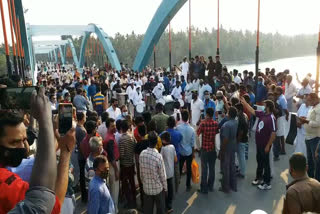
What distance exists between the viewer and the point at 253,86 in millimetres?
9867

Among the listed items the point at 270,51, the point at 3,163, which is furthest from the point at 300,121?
the point at 270,51

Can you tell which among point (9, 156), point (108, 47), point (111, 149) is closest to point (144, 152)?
point (111, 149)

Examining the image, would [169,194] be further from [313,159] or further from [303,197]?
[313,159]

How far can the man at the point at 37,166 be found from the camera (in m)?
0.99

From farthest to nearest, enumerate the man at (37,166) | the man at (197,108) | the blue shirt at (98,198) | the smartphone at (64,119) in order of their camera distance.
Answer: the man at (197,108)
the blue shirt at (98,198)
the smartphone at (64,119)
the man at (37,166)

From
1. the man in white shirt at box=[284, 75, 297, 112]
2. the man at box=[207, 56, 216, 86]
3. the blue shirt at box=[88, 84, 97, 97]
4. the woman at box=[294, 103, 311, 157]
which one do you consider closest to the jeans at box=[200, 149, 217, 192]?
the woman at box=[294, 103, 311, 157]

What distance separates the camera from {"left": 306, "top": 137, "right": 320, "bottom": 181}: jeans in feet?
16.6

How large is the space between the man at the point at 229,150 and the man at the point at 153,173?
1.53 m

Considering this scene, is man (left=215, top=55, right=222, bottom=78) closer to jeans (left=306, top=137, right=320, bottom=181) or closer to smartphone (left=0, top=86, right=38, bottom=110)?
jeans (left=306, top=137, right=320, bottom=181)

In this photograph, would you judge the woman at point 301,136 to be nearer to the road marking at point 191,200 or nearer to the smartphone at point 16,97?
the road marking at point 191,200

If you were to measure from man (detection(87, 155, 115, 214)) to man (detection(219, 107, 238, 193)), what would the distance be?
2.54 meters

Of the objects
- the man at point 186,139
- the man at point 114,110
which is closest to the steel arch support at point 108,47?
the man at point 114,110

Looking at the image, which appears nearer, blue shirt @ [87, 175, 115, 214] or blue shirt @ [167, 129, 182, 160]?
blue shirt @ [87, 175, 115, 214]

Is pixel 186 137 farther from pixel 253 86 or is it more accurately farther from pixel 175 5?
pixel 175 5
